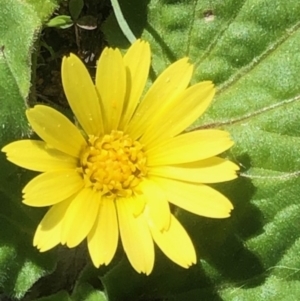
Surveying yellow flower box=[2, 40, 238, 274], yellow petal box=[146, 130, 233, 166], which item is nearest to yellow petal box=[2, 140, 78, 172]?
yellow flower box=[2, 40, 238, 274]

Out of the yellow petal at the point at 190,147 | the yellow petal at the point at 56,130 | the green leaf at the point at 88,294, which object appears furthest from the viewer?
the green leaf at the point at 88,294

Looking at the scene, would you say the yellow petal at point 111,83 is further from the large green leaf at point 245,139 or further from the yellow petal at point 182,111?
the large green leaf at point 245,139

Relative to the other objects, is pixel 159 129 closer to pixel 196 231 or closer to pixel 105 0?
pixel 196 231

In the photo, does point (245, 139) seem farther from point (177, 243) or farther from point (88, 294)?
point (88, 294)

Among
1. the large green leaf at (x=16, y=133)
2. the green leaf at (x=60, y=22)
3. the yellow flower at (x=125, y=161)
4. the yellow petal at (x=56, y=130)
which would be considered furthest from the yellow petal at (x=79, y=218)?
the green leaf at (x=60, y=22)

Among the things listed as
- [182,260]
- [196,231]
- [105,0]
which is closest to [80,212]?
[182,260]

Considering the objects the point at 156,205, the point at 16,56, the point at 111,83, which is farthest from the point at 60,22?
the point at 156,205
